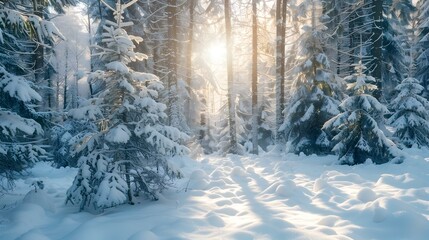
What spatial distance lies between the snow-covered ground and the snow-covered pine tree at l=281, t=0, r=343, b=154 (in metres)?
4.99

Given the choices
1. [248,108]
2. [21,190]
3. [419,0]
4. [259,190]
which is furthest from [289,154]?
[419,0]

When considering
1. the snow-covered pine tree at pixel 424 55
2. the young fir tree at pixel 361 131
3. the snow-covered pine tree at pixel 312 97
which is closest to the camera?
the young fir tree at pixel 361 131

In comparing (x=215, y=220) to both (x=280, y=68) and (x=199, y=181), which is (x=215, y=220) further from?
(x=280, y=68)

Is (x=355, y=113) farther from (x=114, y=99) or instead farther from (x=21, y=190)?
(x=21, y=190)

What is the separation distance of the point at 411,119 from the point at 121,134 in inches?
492

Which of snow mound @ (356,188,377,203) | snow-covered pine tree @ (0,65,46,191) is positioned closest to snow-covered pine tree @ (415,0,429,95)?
snow mound @ (356,188,377,203)

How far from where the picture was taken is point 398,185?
6418 mm

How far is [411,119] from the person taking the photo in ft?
44.1

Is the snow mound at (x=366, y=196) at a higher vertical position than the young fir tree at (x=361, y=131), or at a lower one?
lower

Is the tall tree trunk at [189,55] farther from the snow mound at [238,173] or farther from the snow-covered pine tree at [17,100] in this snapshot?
the snow-covered pine tree at [17,100]

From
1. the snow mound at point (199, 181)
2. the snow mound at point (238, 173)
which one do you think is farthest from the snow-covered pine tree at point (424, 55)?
the snow mound at point (199, 181)

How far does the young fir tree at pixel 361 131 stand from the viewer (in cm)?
922

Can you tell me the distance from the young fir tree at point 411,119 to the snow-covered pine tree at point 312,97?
289 cm

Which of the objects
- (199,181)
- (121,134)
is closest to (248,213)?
(199,181)
